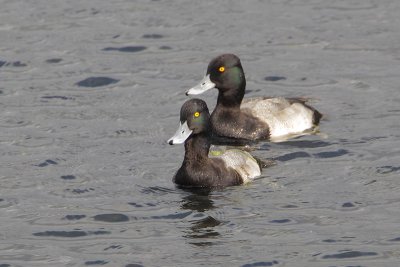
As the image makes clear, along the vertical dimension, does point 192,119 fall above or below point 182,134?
above

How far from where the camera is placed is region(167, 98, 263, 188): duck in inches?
666

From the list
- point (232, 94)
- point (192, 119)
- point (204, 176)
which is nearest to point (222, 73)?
point (232, 94)

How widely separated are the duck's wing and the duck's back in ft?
6.56

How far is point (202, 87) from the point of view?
781 inches

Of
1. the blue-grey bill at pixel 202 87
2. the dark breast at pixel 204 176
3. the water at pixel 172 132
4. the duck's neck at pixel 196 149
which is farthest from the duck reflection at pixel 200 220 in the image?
the blue-grey bill at pixel 202 87

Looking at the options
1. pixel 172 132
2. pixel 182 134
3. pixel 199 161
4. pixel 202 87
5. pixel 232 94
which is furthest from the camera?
pixel 232 94

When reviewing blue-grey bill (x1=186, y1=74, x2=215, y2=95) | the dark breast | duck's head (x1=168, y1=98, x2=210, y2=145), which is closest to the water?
the dark breast

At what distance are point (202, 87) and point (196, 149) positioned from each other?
9.65ft

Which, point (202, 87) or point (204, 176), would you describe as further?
point (202, 87)

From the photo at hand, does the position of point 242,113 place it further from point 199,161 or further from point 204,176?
point 204,176

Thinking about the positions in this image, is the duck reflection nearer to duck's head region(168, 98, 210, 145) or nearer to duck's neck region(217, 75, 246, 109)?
duck's head region(168, 98, 210, 145)

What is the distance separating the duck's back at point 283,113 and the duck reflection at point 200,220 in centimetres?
338

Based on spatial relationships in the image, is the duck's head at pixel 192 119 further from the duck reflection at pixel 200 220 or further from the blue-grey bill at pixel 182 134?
the duck reflection at pixel 200 220

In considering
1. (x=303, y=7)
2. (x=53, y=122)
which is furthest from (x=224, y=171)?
(x=303, y=7)
